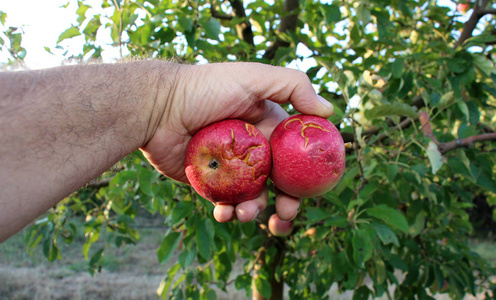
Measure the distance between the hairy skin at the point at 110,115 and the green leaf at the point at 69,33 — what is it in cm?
122

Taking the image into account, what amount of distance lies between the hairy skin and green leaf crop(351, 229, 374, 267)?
0.54m

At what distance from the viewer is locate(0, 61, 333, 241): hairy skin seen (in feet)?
3.26

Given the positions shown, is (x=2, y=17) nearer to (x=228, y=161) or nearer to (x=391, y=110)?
(x=228, y=161)

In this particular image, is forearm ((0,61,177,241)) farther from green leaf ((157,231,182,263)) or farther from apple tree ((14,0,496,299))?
green leaf ((157,231,182,263))

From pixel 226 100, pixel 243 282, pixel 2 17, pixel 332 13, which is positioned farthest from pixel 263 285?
pixel 2 17

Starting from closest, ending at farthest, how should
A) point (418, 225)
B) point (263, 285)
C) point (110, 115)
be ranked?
point (110, 115)
point (418, 225)
point (263, 285)

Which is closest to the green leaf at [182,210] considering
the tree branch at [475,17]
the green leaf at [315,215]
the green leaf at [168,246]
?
the green leaf at [168,246]

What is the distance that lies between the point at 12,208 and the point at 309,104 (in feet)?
3.18

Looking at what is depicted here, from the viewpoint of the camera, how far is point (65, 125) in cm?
110

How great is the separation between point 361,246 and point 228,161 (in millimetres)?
908

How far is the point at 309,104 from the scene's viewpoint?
1.37m

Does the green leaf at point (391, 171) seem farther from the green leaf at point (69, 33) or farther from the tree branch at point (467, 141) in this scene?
the green leaf at point (69, 33)

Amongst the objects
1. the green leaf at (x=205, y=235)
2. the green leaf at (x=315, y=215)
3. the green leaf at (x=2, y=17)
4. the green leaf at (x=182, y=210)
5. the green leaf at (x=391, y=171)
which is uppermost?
the green leaf at (x=2, y=17)

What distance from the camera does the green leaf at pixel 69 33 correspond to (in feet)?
7.41
